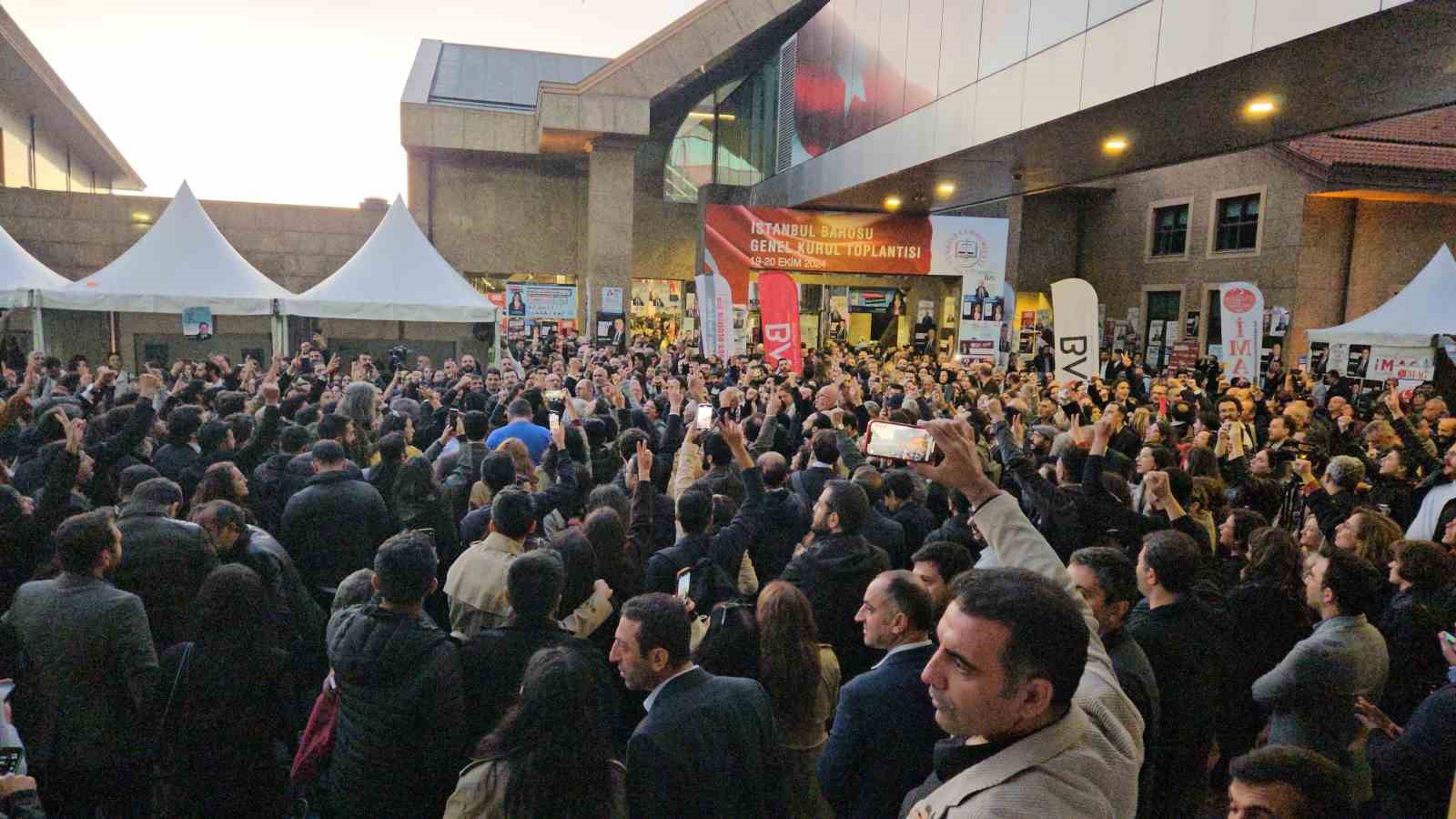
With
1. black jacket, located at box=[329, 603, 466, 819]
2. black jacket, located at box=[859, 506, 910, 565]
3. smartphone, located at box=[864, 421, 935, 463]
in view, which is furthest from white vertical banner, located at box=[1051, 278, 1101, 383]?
black jacket, located at box=[329, 603, 466, 819]

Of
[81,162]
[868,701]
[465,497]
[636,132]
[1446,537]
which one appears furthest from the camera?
[81,162]

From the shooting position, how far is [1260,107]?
37.1ft

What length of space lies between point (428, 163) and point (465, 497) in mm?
22216

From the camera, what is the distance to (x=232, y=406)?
21.9ft

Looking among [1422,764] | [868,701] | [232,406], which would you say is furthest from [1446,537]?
[232,406]

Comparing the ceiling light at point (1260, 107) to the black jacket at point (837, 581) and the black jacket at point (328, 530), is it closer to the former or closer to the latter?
the black jacket at point (837, 581)

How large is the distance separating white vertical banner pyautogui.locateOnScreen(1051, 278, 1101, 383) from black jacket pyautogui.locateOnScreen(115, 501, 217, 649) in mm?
9137

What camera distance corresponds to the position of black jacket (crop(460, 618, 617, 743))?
289cm

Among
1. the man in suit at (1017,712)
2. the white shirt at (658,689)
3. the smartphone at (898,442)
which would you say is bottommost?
the white shirt at (658,689)

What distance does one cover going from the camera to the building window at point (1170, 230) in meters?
25.1

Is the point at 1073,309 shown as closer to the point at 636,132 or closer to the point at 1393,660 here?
the point at 1393,660

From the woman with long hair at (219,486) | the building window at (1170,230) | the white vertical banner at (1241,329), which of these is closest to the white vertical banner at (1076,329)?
the white vertical banner at (1241,329)

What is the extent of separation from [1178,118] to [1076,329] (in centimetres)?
445

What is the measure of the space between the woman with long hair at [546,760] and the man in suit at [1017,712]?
3.20 feet
